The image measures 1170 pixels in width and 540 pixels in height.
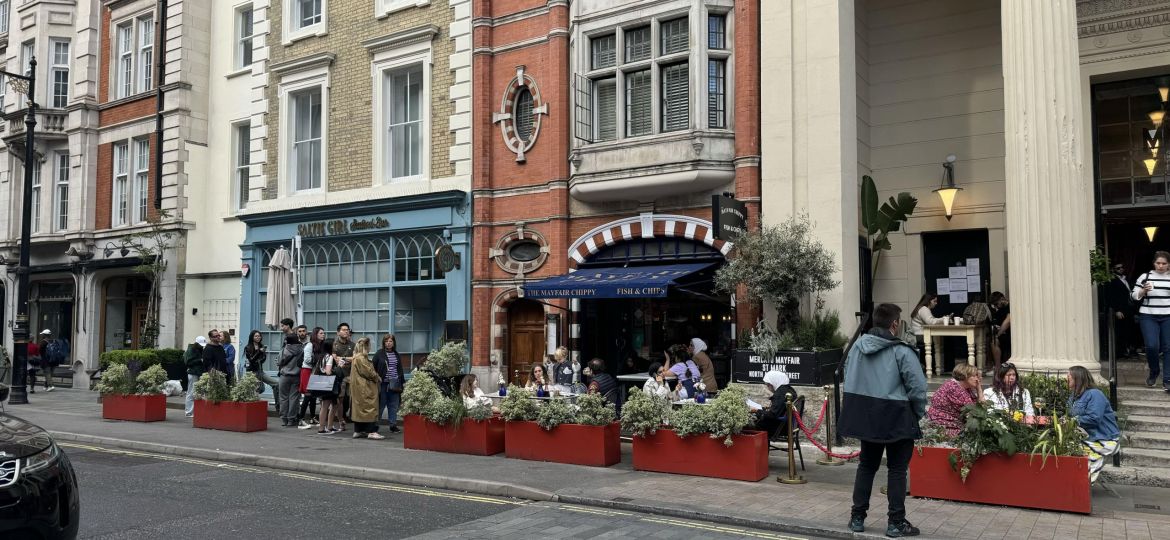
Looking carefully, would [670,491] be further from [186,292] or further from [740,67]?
[186,292]

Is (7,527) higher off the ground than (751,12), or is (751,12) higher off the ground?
(751,12)

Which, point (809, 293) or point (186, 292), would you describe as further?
point (186, 292)

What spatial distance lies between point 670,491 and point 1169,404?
664 centimetres

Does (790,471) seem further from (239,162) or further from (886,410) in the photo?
(239,162)

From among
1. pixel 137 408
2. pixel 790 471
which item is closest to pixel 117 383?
pixel 137 408

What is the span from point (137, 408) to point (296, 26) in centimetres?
1044

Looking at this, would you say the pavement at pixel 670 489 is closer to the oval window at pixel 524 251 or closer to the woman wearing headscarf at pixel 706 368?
the woman wearing headscarf at pixel 706 368

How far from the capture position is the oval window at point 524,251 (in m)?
17.6

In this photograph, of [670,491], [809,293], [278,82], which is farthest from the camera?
[278,82]

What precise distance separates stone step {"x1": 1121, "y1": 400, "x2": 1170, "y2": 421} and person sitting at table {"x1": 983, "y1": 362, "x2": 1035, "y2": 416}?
1.81 meters

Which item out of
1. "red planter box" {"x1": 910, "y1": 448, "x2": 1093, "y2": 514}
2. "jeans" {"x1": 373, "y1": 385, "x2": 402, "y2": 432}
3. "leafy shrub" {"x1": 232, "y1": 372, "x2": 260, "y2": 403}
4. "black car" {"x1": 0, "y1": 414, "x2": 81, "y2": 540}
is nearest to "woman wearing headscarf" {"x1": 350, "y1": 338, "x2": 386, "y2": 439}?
"jeans" {"x1": 373, "y1": 385, "x2": 402, "y2": 432}

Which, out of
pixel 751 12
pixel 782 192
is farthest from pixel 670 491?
pixel 751 12

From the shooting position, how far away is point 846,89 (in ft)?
46.2

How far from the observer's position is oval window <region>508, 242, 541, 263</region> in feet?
57.9
